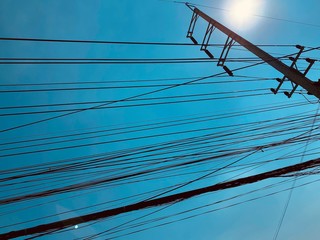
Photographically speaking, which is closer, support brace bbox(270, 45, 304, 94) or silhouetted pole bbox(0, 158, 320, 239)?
silhouetted pole bbox(0, 158, 320, 239)

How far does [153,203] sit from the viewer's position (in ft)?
14.8

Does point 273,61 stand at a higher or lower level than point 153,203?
higher

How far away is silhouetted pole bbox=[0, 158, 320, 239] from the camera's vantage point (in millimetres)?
4035

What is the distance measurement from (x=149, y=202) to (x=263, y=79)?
17.5 ft

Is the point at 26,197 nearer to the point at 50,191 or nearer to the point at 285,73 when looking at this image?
the point at 50,191

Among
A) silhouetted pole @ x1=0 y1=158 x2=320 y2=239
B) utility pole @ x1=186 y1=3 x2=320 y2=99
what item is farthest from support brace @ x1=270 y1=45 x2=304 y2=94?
silhouetted pole @ x1=0 y1=158 x2=320 y2=239

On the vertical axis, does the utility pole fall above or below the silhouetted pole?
above

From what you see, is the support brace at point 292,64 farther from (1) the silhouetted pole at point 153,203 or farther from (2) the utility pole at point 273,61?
(1) the silhouetted pole at point 153,203

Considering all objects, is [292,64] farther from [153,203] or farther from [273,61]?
[153,203]

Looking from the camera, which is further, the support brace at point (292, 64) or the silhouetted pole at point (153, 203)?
the support brace at point (292, 64)

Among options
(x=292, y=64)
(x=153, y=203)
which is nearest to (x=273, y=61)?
(x=292, y=64)

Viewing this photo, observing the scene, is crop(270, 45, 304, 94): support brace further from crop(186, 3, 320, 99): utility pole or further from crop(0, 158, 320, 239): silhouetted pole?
crop(0, 158, 320, 239): silhouetted pole

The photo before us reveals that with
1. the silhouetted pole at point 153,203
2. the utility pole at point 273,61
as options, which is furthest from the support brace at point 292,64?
the silhouetted pole at point 153,203

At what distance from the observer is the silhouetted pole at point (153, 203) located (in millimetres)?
4035
